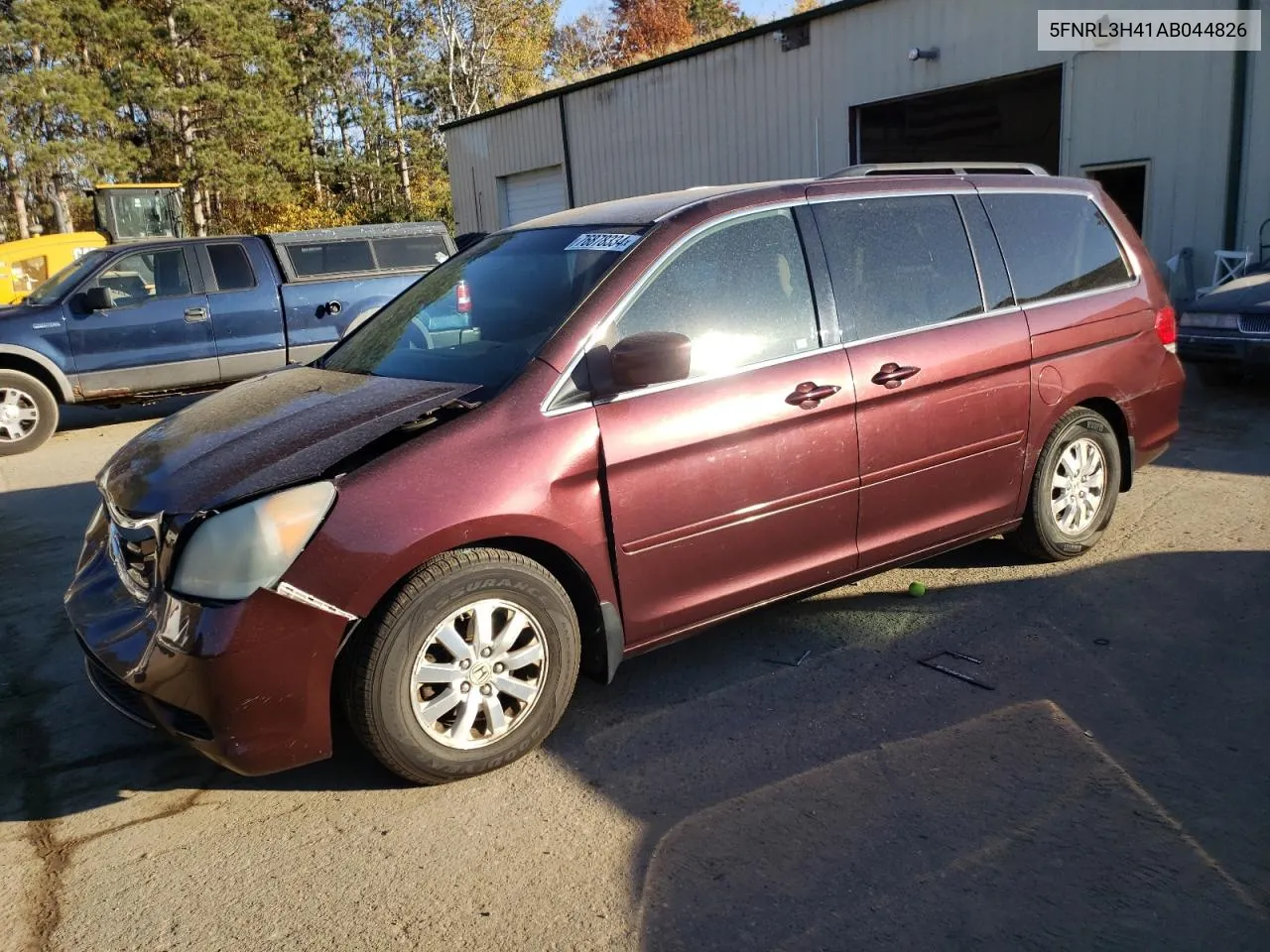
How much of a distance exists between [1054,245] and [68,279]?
9573 mm

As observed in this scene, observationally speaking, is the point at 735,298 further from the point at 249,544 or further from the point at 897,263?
the point at 249,544

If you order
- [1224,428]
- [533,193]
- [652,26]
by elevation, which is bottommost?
[1224,428]

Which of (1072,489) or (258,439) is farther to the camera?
(1072,489)

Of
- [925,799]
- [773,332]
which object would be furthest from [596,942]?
[773,332]

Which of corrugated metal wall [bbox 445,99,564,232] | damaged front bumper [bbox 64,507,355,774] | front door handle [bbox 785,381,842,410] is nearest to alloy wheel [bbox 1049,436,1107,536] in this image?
front door handle [bbox 785,381,842,410]

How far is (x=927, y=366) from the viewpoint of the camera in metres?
4.09

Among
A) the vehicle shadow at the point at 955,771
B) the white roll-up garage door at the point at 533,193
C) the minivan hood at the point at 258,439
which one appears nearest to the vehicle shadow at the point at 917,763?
the vehicle shadow at the point at 955,771

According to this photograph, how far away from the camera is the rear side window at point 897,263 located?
3.99 m

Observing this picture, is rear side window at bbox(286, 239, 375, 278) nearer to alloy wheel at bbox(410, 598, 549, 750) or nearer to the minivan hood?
the minivan hood

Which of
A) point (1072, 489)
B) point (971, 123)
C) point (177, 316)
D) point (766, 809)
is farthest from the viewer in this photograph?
point (971, 123)

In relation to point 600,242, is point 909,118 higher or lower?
higher

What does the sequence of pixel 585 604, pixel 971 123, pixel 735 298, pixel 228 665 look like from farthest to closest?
pixel 971 123
pixel 735 298
pixel 585 604
pixel 228 665

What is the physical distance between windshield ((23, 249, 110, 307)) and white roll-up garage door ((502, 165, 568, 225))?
11.1 meters

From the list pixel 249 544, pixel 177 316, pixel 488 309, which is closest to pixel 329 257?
pixel 177 316
